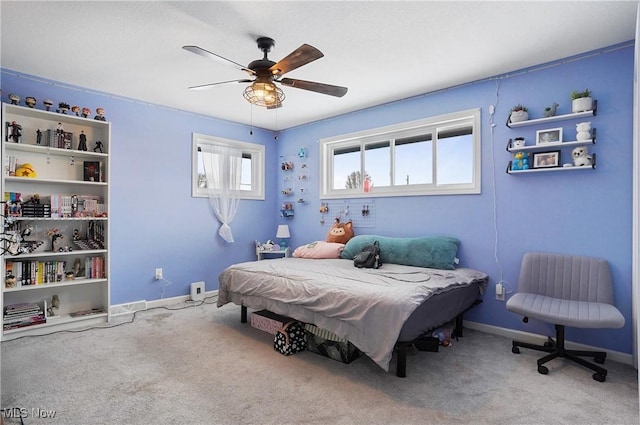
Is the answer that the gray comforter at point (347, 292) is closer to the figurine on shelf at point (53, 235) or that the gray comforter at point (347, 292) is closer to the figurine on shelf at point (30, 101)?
the figurine on shelf at point (53, 235)

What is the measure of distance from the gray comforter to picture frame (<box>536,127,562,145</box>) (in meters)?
1.30

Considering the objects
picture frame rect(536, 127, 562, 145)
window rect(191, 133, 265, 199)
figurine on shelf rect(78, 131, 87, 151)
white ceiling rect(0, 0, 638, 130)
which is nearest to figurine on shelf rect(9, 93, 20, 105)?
white ceiling rect(0, 0, 638, 130)

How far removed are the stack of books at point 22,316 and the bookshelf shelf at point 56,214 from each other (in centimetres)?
2

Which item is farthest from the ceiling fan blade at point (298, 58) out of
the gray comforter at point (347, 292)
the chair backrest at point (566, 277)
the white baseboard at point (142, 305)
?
the white baseboard at point (142, 305)

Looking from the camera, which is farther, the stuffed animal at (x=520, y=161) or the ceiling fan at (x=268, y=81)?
the stuffed animal at (x=520, y=161)

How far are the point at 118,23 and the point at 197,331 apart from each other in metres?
2.64

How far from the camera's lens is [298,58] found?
2.16 m

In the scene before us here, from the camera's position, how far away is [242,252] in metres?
5.01

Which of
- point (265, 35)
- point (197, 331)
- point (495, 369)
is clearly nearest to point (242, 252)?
point (197, 331)

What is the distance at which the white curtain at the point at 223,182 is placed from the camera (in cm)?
466

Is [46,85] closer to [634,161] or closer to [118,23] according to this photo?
[118,23]

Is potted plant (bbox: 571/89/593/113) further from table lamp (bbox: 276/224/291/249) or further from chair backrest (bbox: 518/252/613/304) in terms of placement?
table lamp (bbox: 276/224/291/249)

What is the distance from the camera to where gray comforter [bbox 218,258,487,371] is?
222 centimetres

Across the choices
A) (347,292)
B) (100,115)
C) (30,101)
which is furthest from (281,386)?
(30,101)
